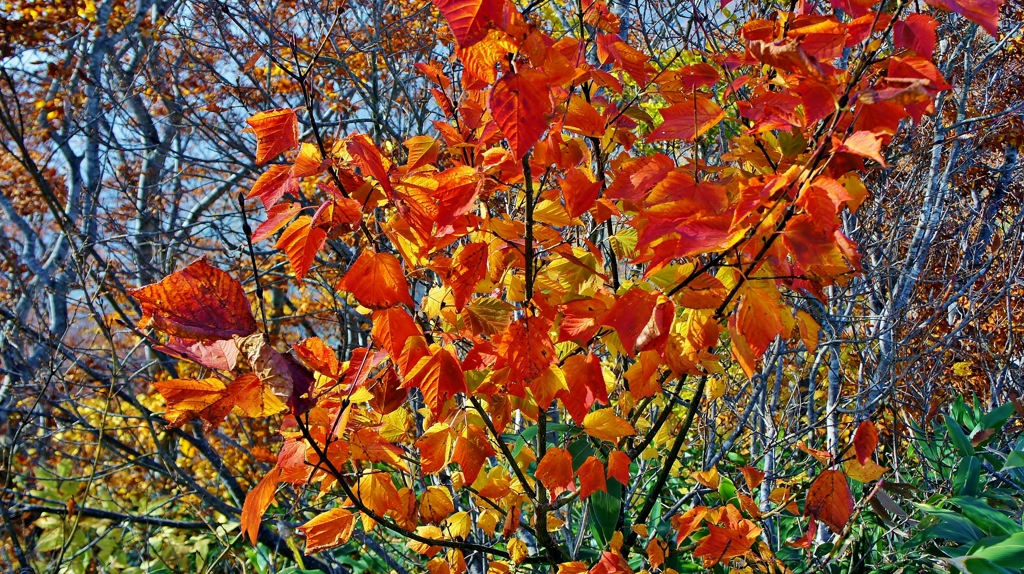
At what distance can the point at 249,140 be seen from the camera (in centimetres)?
496

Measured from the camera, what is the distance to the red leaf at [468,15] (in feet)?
2.86

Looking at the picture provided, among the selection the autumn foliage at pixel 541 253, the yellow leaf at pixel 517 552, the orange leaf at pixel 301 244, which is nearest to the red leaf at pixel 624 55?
the autumn foliage at pixel 541 253

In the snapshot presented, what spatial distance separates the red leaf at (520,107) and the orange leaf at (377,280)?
331mm

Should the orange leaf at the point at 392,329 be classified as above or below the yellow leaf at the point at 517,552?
above

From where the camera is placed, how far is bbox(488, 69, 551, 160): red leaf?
97 centimetres

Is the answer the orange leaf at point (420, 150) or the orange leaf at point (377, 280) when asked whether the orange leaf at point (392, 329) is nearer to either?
the orange leaf at point (377, 280)

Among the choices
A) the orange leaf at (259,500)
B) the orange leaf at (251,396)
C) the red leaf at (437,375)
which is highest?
the orange leaf at (251,396)

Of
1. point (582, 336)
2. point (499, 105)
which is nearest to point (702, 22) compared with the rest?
point (582, 336)

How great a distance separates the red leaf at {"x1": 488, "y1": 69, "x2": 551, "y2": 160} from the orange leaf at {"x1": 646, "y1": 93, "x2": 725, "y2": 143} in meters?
0.32

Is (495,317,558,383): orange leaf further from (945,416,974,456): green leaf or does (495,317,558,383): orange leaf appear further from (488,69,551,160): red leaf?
(945,416,974,456): green leaf

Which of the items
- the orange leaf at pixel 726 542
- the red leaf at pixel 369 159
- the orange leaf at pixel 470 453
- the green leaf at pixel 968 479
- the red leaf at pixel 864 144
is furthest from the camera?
the green leaf at pixel 968 479

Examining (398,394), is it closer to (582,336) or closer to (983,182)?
(582,336)

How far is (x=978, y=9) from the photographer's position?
0.96m

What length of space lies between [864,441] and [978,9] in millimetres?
930
